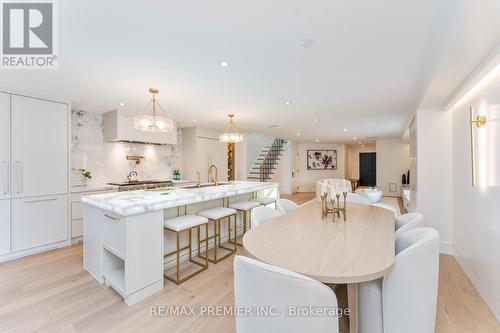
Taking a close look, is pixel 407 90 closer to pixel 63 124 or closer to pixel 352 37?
pixel 352 37

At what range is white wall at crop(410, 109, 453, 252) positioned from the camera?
10.8 ft

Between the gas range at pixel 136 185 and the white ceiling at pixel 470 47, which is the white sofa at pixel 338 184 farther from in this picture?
the gas range at pixel 136 185

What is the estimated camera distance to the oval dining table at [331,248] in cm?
109

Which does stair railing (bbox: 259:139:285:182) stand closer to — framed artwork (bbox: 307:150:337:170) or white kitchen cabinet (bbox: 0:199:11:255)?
framed artwork (bbox: 307:150:337:170)

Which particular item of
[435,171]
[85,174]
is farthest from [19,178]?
[435,171]

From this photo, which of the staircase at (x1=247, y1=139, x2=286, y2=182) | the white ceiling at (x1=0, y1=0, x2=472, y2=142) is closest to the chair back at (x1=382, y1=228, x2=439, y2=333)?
the white ceiling at (x1=0, y1=0, x2=472, y2=142)

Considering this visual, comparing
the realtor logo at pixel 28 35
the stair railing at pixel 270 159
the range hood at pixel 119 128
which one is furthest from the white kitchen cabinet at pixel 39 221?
the stair railing at pixel 270 159

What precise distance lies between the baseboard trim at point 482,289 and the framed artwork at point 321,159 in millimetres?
7673

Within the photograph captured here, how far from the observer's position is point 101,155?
14.9ft

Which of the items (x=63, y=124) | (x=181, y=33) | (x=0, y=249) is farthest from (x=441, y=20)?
(x=0, y=249)

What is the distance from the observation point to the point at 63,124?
11.7ft

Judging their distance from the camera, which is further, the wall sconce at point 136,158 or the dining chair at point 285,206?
the wall sconce at point 136,158

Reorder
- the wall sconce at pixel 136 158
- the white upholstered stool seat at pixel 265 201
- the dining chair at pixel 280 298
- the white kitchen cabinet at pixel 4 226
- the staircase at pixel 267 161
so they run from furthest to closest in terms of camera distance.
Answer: the staircase at pixel 267 161 < the wall sconce at pixel 136 158 < the white upholstered stool seat at pixel 265 201 < the white kitchen cabinet at pixel 4 226 < the dining chair at pixel 280 298

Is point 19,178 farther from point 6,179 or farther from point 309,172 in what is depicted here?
point 309,172
